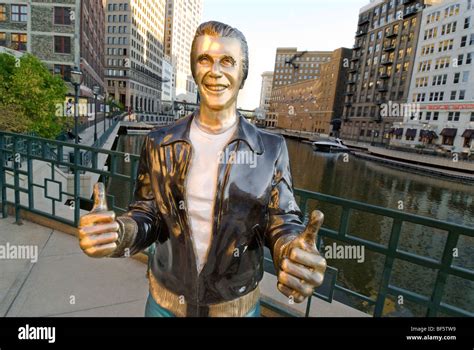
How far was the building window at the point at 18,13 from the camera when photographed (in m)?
26.6

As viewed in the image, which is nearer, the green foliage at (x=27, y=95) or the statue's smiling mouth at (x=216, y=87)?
the statue's smiling mouth at (x=216, y=87)

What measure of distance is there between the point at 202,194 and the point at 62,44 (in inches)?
1282

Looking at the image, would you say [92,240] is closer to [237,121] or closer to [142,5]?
[237,121]

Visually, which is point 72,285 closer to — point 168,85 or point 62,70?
point 62,70

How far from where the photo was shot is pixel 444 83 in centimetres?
4066

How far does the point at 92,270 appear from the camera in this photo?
3.75 metres

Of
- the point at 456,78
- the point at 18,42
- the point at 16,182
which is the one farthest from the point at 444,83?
the point at 18,42

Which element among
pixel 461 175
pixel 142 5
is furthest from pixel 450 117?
pixel 142 5

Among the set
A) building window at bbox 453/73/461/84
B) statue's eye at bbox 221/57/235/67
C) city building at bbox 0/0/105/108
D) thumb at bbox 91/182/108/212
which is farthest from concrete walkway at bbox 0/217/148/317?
building window at bbox 453/73/461/84

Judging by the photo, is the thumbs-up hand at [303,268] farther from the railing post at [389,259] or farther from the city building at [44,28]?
the city building at [44,28]

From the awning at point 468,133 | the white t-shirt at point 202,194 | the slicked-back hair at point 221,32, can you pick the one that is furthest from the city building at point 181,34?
the white t-shirt at point 202,194

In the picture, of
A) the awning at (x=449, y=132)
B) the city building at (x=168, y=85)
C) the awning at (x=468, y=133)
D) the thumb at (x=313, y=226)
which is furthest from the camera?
the city building at (x=168, y=85)

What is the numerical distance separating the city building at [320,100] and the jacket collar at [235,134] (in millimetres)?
63890
